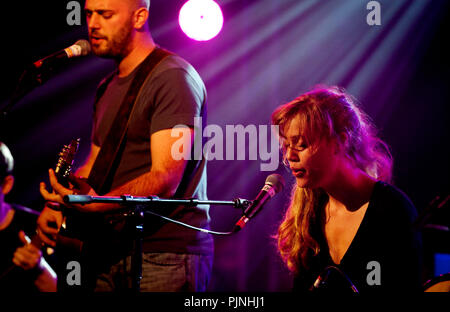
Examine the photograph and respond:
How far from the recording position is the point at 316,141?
235 centimetres

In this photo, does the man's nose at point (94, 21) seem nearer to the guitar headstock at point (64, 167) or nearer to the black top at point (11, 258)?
the guitar headstock at point (64, 167)

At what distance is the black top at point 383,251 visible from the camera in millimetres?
2166

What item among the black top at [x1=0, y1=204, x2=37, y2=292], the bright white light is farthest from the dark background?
the black top at [x1=0, y1=204, x2=37, y2=292]

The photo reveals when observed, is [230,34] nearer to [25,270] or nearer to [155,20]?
[155,20]

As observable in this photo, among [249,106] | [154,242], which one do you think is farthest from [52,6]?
[154,242]

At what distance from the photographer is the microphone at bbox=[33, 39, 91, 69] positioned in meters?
2.28

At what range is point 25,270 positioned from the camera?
324 centimetres

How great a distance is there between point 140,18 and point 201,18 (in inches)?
69.6

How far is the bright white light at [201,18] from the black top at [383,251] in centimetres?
272

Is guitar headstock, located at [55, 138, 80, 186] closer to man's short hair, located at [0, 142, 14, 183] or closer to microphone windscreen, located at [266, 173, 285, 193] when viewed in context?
microphone windscreen, located at [266, 173, 285, 193]

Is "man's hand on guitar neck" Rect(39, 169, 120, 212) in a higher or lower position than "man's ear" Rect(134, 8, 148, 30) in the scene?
lower

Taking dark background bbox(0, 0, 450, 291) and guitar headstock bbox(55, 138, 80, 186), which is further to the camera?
dark background bbox(0, 0, 450, 291)

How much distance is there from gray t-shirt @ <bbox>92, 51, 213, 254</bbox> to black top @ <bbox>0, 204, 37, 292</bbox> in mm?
1281

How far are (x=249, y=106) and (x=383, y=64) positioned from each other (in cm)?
146
